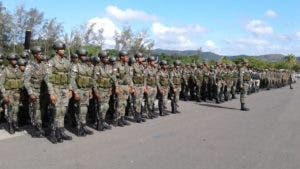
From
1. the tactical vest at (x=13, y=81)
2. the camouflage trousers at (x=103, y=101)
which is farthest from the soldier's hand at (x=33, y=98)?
the camouflage trousers at (x=103, y=101)

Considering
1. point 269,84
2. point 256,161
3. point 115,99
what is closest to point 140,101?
point 115,99

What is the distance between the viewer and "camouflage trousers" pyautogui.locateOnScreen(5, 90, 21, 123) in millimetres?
13211

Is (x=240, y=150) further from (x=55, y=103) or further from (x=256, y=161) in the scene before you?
(x=55, y=103)

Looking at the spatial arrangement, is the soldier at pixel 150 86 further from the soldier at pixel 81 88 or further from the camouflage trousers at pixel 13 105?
the camouflage trousers at pixel 13 105

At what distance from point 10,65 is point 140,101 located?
404 cm

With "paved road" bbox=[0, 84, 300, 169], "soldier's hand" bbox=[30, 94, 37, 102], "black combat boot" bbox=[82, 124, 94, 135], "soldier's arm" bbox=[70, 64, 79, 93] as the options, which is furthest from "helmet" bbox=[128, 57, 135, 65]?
"soldier's hand" bbox=[30, 94, 37, 102]

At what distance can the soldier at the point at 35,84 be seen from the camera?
1238 centimetres

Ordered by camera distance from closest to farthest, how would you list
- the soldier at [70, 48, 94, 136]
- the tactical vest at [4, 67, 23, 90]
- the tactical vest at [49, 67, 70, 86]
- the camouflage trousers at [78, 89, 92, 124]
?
the tactical vest at [49, 67, 70, 86]
the soldier at [70, 48, 94, 136]
the camouflage trousers at [78, 89, 92, 124]
the tactical vest at [4, 67, 23, 90]

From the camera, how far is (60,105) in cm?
1190

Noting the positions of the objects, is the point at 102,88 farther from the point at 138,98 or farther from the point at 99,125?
the point at 138,98

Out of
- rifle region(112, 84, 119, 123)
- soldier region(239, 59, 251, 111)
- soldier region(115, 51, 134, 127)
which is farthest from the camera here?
soldier region(239, 59, 251, 111)

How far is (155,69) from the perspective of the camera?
17.4m

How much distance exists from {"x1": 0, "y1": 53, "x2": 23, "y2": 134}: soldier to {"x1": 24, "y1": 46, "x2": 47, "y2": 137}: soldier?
677 mm

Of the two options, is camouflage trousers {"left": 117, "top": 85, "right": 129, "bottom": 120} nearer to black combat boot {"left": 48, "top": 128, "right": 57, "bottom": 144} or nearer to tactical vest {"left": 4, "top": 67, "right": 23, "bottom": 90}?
tactical vest {"left": 4, "top": 67, "right": 23, "bottom": 90}
